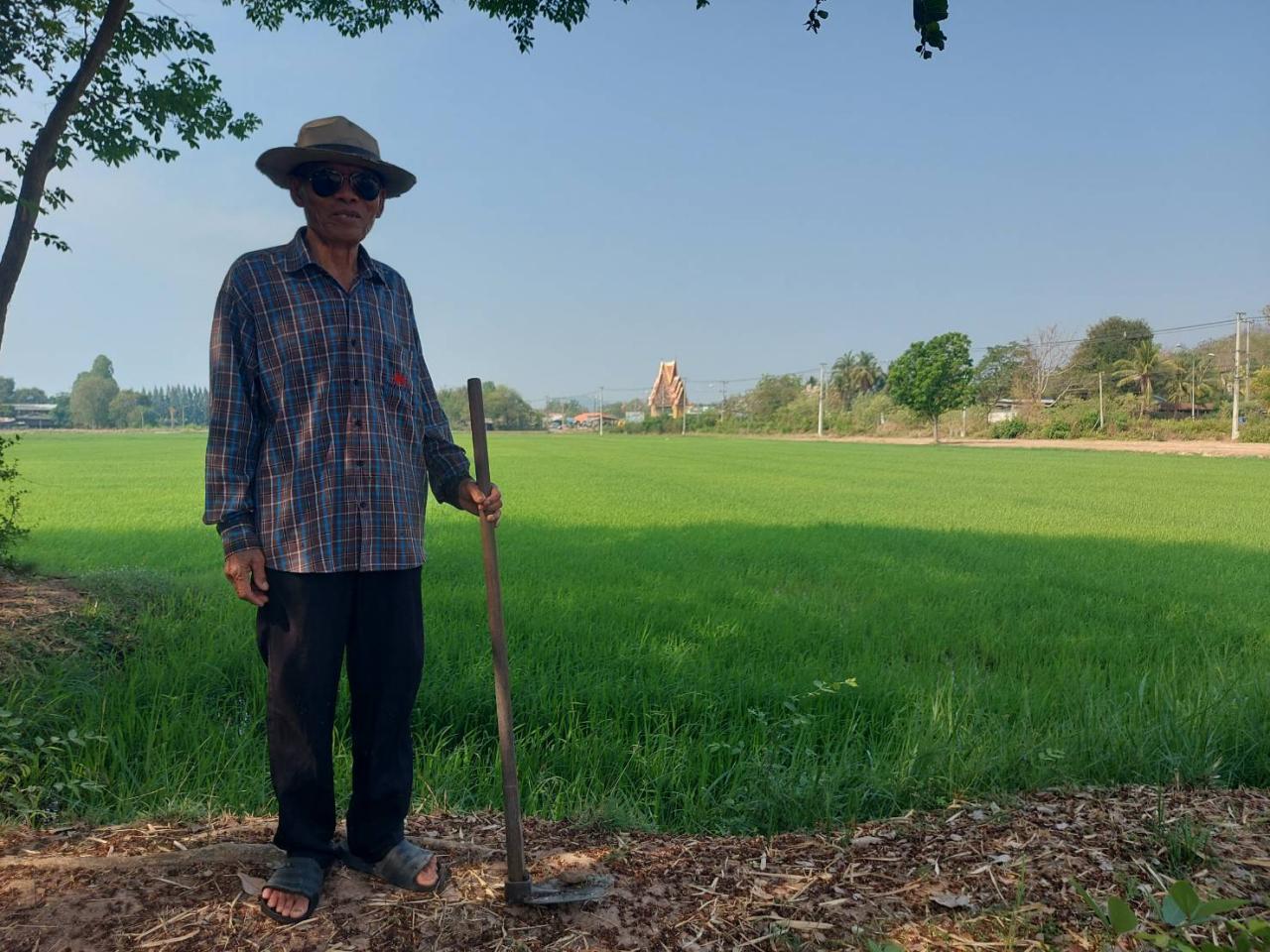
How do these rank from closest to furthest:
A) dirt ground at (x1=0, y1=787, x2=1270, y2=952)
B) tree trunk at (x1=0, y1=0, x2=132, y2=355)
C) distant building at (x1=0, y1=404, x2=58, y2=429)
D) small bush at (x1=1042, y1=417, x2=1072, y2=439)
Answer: dirt ground at (x1=0, y1=787, x2=1270, y2=952)
tree trunk at (x1=0, y1=0, x2=132, y2=355)
small bush at (x1=1042, y1=417, x2=1072, y2=439)
distant building at (x1=0, y1=404, x2=58, y2=429)

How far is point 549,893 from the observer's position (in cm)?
200

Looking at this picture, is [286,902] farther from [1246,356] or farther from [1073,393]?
[1073,393]

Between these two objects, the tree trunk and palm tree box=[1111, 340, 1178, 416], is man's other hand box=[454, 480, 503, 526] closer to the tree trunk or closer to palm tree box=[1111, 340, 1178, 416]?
the tree trunk

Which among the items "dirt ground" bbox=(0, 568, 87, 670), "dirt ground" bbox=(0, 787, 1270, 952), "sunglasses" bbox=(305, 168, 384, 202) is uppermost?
"sunglasses" bbox=(305, 168, 384, 202)

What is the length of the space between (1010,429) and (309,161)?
5534cm

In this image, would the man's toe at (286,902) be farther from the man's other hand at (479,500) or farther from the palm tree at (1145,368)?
the palm tree at (1145,368)

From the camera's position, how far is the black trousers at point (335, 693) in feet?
6.39

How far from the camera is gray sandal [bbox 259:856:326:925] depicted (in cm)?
190

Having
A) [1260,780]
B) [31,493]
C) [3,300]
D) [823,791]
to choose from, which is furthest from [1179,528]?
[31,493]

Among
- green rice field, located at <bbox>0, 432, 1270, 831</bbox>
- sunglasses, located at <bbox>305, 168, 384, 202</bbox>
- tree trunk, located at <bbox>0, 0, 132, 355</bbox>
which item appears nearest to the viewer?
sunglasses, located at <bbox>305, 168, 384, 202</bbox>

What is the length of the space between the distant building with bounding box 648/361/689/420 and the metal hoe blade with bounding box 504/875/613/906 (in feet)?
391

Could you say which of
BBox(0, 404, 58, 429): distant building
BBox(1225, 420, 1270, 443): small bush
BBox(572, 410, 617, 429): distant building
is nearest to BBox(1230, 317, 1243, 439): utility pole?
BBox(1225, 420, 1270, 443): small bush

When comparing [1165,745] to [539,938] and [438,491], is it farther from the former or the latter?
[438,491]

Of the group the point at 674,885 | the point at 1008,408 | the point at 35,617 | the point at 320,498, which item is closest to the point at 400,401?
the point at 320,498
